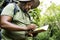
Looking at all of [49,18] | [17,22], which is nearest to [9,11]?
[17,22]

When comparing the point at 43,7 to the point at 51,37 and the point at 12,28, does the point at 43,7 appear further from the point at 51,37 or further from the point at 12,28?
the point at 12,28

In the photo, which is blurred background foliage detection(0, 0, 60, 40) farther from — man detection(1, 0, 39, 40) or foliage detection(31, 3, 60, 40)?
man detection(1, 0, 39, 40)

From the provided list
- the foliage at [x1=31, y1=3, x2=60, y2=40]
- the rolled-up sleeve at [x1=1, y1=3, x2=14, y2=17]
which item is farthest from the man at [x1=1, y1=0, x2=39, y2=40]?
the foliage at [x1=31, y1=3, x2=60, y2=40]

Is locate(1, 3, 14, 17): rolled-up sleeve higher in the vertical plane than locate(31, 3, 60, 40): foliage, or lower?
higher

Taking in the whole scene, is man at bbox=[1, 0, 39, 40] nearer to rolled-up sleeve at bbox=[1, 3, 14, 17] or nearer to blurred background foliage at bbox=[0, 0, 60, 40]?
rolled-up sleeve at bbox=[1, 3, 14, 17]

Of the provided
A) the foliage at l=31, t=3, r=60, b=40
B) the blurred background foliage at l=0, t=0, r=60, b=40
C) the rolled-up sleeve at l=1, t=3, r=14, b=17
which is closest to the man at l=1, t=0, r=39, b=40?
the rolled-up sleeve at l=1, t=3, r=14, b=17

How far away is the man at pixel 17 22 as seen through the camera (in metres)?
3.70

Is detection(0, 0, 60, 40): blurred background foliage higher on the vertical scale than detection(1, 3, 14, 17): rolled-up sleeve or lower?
lower

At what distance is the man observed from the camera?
3.70 metres

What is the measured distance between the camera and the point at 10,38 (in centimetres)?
391

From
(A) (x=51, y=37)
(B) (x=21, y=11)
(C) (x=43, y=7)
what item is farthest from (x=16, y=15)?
(C) (x=43, y=7)

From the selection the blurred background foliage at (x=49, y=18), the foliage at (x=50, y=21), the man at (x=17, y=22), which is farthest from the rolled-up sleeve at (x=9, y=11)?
the blurred background foliage at (x=49, y=18)

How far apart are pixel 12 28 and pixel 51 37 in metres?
7.93

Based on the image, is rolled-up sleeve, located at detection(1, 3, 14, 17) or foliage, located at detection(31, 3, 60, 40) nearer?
rolled-up sleeve, located at detection(1, 3, 14, 17)
